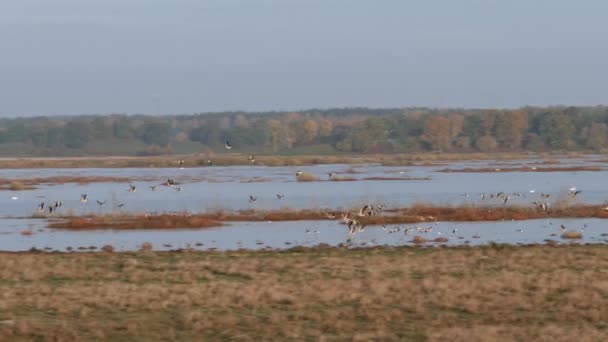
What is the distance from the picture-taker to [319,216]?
144ft

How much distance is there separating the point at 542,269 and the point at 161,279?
7676 mm

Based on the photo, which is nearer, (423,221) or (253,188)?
(423,221)

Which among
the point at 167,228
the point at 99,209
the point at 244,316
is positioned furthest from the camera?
the point at 99,209

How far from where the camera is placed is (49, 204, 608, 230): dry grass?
136 feet

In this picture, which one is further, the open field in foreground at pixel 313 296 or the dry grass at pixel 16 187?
the dry grass at pixel 16 187

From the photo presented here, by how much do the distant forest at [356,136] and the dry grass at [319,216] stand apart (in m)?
104

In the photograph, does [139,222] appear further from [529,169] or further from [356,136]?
[356,136]

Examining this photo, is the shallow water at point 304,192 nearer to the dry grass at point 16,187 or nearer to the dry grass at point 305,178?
the dry grass at point 305,178

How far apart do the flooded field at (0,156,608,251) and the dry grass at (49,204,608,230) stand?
45.4 inches

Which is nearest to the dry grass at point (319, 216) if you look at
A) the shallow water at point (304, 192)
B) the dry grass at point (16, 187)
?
the shallow water at point (304, 192)

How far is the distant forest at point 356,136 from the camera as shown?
150750 mm

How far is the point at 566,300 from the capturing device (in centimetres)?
1708

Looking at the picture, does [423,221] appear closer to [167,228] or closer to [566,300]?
[167,228]

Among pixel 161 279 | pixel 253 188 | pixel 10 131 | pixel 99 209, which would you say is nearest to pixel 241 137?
pixel 10 131
